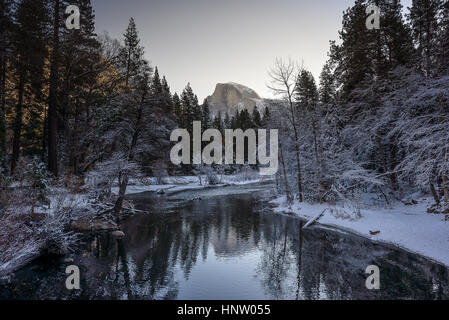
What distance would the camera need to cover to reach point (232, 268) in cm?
973

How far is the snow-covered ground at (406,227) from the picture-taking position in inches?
385

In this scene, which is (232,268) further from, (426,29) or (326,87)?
(326,87)

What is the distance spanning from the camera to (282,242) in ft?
42.5

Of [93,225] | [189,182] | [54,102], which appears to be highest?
[54,102]

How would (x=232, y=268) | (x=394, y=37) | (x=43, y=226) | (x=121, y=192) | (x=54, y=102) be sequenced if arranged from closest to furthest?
(x=232, y=268) → (x=43, y=226) → (x=54, y=102) → (x=121, y=192) → (x=394, y=37)

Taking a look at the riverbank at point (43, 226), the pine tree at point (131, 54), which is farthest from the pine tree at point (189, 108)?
the riverbank at point (43, 226)

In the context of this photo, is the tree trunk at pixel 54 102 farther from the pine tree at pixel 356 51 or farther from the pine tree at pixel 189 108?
the pine tree at pixel 189 108

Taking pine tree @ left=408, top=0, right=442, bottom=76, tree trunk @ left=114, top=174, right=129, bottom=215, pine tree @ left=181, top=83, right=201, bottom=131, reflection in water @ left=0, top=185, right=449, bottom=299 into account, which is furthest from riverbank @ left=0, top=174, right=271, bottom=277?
pine tree @ left=181, top=83, right=201, bottom=131

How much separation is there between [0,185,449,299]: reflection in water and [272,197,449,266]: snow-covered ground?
60 centimetres

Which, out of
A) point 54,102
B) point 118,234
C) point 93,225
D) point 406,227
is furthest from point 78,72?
point 406,227

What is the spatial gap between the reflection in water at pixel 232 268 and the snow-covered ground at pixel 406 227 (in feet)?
1.96

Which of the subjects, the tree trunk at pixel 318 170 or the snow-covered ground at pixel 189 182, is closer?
the tree trunk at pixel 318 170

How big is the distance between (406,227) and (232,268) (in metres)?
8.73

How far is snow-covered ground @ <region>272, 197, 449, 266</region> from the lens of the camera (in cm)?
978
